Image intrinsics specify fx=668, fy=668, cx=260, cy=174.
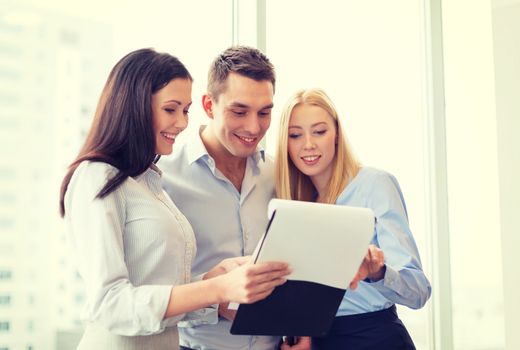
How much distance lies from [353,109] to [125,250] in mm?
2234

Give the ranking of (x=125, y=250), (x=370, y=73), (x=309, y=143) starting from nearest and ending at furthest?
(x=125, y=250) → (x=309, y=143) → (x=370, y=73)

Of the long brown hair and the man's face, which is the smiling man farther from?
the long brown hair

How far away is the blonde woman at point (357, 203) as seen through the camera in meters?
1.79

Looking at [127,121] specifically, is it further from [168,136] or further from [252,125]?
[252,125]

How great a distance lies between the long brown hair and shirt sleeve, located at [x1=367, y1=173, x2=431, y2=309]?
26.6 inches

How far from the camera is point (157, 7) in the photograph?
263 centimetres

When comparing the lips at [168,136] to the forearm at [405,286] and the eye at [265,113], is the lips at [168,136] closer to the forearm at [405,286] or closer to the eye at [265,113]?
the eye at [265,113]

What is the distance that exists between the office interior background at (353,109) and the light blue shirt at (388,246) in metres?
0.98

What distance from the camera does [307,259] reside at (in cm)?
142

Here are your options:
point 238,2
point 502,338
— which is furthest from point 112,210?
point 502,338

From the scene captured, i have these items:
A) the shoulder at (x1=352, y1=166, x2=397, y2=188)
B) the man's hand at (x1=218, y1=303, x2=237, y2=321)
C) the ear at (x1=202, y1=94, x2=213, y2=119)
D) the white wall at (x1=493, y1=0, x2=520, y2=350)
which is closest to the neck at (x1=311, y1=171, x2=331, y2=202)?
the shoulder at (x1=352, y1=166, x2=397, y2=188)

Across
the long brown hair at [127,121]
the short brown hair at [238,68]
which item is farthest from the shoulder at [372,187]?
the long brown hair at [127,121]

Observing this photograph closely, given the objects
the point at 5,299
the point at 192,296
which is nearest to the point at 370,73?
the point at 5,299

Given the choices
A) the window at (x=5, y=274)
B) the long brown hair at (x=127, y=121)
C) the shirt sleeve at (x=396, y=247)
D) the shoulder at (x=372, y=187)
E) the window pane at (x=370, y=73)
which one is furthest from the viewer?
the window pane at (x=370, y=73)
